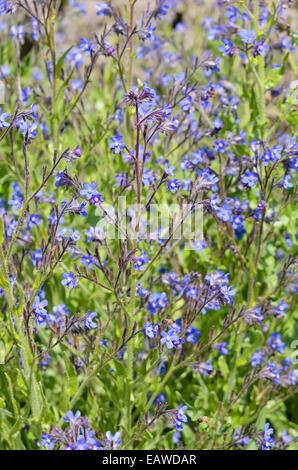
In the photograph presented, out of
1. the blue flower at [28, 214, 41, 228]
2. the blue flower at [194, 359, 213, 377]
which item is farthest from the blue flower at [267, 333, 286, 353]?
the blue flower at [28, 214, 41, 228]

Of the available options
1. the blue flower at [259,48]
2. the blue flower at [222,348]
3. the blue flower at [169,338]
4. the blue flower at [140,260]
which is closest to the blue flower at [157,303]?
the blue flower at [140,260]

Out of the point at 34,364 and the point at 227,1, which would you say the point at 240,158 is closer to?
the point at 227,1

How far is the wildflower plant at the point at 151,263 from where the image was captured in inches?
130

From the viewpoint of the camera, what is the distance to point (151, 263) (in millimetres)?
3393

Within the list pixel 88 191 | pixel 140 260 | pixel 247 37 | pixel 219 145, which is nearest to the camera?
pixel 88 191

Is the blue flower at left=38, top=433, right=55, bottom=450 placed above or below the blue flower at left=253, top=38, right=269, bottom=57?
below

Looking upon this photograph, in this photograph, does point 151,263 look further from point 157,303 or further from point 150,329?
point 157,303

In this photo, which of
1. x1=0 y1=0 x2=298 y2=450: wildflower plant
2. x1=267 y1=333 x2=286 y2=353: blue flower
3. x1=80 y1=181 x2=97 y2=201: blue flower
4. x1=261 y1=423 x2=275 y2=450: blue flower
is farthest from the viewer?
x1=267 y1=333 x2=286 y2=353: blue flower

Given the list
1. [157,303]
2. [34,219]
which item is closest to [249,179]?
[157,303]

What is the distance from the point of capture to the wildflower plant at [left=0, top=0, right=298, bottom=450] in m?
3.30

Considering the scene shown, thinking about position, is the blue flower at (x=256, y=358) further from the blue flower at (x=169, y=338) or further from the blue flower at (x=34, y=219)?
the blue flower at (x=34, y=219)

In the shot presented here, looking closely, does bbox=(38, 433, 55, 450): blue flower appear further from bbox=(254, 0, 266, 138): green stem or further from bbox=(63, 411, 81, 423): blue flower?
bbox=(254, 0, 266, 138): green stem

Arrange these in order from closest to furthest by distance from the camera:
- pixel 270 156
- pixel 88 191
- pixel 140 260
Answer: pixel 88 191 < pixel 140 260 < pixel 270 156

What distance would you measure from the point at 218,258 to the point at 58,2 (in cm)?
152
